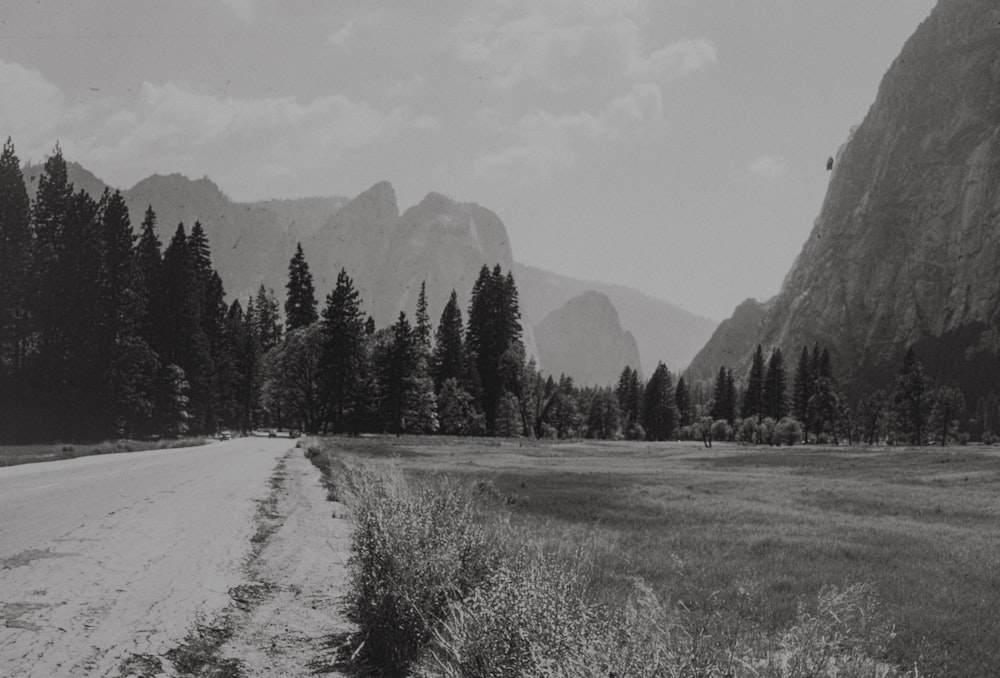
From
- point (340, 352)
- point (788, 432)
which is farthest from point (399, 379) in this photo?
point (788, 432)

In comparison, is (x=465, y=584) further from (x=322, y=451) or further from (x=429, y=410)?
(x=429, y=410)

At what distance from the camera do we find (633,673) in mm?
3955

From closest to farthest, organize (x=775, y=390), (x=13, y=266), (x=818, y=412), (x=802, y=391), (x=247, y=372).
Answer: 1. (x=13, y=266)
2. (x=247, y=372)
3. (x=818, y=412)
4. (x=802, y=391)
5. (x=775, y=390)

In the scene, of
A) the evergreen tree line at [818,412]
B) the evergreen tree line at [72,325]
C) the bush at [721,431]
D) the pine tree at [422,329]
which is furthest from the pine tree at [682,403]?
the evergreen tree line at [72,325]

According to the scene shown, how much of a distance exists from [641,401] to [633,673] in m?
161

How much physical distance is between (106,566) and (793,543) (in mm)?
13247

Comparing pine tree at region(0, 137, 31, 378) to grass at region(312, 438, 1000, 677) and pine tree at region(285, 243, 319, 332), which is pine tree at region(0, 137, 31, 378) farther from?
pine tree at region(285, 243, 319, 332)

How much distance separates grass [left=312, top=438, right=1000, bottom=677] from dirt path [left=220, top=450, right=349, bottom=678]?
326 centimetres

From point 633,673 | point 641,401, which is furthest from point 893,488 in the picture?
point 641,401

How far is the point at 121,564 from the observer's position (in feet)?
31.3

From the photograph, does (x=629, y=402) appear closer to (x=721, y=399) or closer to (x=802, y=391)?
(x=721, y=399)

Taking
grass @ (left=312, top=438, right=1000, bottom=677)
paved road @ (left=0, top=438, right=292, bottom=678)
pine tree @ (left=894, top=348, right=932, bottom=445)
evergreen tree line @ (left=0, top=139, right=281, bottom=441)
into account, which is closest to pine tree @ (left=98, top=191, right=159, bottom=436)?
evergreen tree line @ (left=0, top=139, right=281, bottom=441)

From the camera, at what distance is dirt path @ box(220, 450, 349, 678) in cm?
689

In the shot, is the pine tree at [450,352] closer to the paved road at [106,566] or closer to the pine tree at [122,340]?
the pine tree at [122,340]
